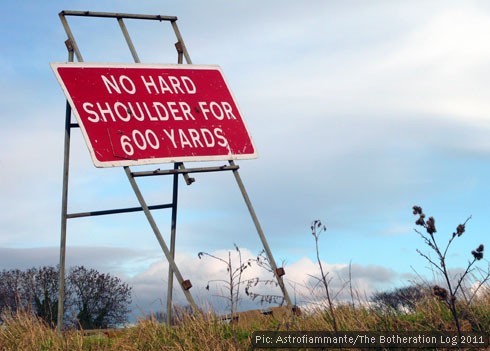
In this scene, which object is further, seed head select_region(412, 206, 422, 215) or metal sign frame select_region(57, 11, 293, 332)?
metal sign frame select_region(57, 11, 293, 332)

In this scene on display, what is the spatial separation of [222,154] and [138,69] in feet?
5.40

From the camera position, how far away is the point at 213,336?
7.31m

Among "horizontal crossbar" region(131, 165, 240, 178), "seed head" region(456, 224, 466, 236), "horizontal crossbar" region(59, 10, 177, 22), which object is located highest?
"horizontal crossbar" region(59, 10, 177, 22)

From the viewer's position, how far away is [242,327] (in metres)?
8.41

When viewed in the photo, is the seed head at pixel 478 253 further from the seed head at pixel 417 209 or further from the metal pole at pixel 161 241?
the metal pole at pixel 161 241

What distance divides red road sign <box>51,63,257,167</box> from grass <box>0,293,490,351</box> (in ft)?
7.05

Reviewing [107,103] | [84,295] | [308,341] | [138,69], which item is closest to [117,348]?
[308,341]

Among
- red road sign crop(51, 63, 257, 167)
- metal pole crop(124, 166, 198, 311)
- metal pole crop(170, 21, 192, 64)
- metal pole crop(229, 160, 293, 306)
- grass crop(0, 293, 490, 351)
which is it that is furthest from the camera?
metal pole crop(170, 21, 192, 64)

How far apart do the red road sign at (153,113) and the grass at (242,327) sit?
2.15 meters

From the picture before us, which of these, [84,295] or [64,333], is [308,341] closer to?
[64,333]

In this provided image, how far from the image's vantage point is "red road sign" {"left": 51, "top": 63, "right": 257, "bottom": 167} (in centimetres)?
904
